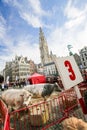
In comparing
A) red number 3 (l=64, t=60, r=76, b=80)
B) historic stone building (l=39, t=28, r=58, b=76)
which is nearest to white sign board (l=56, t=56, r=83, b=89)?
red number 3 (l=64, t=60, r=76, b=80)

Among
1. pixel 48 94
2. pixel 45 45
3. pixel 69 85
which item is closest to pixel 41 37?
pixel 45 45

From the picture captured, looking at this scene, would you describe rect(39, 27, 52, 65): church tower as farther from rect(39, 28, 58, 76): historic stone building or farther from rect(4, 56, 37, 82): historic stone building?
rect(4, 56, 37, 82): historic stone building

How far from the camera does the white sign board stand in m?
3.69

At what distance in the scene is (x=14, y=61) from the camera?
9556 cm

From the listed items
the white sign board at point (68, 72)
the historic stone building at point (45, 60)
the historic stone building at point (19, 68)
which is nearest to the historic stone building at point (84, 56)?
the historic stone building at point (19, 68)

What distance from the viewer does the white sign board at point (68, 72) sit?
3686mm

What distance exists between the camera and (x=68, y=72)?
3799 mm

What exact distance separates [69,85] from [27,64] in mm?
91989

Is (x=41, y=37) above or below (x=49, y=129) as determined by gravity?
above

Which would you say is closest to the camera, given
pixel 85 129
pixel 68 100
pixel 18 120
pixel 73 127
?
pixel 85 129

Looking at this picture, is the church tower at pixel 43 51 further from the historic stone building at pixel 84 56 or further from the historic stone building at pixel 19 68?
the historic stone building at pixel 84 56

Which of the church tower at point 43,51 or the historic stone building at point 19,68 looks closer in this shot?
the historic stone building at point 19,68

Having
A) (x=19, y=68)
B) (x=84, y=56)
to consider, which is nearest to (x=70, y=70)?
(x=84, y=56)

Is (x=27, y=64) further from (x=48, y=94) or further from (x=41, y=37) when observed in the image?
(x=48, y=94)
